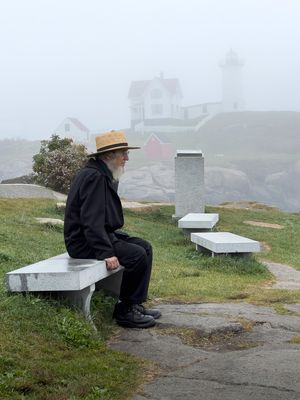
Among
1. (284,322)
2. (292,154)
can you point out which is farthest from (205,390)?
(292,154)

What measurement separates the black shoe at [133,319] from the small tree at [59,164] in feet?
57.3

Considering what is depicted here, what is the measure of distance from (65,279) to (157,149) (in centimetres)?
10556

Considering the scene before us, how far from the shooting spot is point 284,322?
5957 mm

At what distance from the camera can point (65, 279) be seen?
196 inches

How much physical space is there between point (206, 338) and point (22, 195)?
627 inches

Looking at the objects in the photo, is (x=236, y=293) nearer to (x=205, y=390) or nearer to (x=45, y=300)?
(x=45, y=300)

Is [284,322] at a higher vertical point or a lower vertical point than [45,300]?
lower

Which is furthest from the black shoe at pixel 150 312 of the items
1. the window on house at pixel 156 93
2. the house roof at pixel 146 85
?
the window on house at pixel 156 93

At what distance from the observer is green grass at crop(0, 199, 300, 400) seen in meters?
3.92

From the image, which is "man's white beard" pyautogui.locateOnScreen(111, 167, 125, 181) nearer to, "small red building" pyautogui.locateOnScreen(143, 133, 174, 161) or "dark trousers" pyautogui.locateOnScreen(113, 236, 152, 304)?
"dark trousers" pyautogui.locateOnScreen(113, 236, 152, 304)

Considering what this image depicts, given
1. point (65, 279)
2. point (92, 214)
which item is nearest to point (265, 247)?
point (92, 214)

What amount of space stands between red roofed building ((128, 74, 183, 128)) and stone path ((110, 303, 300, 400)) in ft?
413

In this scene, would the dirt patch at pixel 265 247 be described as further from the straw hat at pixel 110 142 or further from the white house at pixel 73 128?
the white house at pixel 73 128

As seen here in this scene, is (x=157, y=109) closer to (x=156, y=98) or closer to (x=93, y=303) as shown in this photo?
(x=156, y=98)
